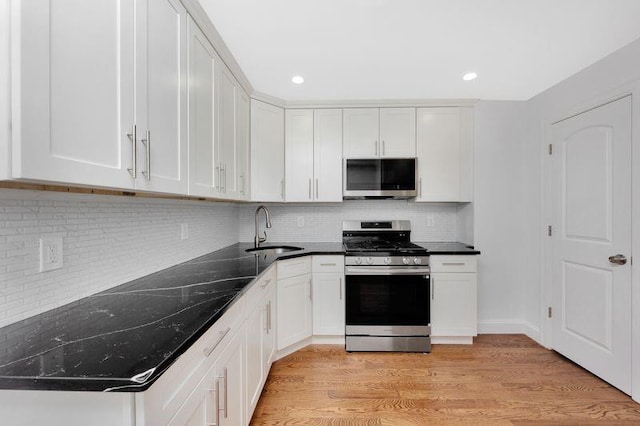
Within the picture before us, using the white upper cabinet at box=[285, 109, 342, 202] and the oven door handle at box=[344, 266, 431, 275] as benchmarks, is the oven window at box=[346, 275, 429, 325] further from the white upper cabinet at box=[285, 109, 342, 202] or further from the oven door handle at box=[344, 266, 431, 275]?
the white upper cabinet at box=[285, 109, 342, 202]

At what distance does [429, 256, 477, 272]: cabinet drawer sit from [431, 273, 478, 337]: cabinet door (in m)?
0.05

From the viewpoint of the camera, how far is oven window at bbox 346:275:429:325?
8.70 feet

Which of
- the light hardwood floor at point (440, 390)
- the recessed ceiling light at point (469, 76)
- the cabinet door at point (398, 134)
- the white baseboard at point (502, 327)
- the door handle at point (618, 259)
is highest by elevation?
the recessed ceiling light at point (469, 76)

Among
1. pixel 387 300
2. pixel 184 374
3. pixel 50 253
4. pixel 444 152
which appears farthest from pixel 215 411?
pixel 444 152

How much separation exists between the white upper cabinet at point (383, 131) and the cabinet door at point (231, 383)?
7.18 feet

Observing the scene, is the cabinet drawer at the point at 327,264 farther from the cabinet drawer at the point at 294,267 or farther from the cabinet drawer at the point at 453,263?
the cabinet drawer at the point at 453,263

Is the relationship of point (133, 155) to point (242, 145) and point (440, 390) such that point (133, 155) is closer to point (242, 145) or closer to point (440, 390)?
point (242, 145)

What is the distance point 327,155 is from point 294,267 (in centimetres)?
125

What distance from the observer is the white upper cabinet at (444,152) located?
2998 mm

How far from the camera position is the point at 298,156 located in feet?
10.1

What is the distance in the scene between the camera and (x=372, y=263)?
267 centimetres

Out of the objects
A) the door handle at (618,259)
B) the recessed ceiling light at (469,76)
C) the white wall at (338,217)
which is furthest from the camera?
the white wall at (338,217)

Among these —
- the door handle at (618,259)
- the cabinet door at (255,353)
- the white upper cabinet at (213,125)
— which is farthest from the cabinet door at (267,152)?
the door handle at (618,259)

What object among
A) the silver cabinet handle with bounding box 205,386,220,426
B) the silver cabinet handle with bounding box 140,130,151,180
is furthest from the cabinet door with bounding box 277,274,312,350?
the silver cabinet handle with bounding box 140,130,151,180
